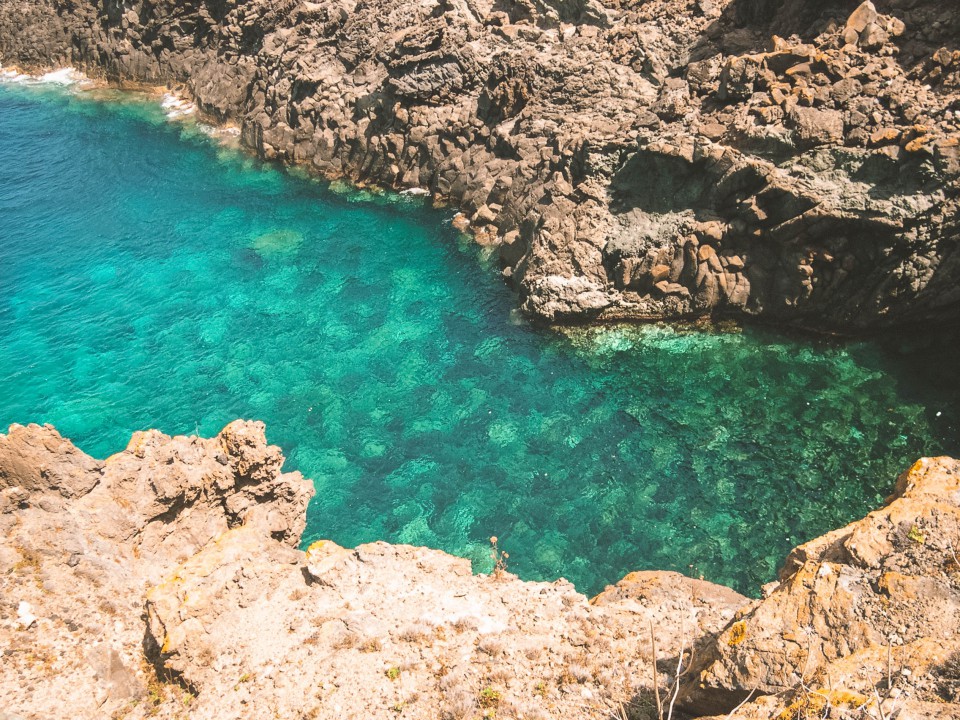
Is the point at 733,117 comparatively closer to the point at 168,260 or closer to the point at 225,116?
the point at 168,260

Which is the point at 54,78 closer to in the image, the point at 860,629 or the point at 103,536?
the point at 103,536

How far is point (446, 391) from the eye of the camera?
98.9 ft

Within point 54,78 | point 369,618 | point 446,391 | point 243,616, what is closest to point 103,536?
point 243,616

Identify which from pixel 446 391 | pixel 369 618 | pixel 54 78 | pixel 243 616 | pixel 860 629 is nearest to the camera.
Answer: pixel 860 629

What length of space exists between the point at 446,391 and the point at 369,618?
51.6 ft

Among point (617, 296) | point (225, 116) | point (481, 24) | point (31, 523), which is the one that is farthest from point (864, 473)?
point (225, 116)

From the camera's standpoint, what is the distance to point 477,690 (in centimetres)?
1321

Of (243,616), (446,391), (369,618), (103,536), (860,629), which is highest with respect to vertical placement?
(860,629)

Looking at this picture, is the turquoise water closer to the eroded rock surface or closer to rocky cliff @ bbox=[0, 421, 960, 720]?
rocky cliff @ bbox=[0, 421, 960, 720]

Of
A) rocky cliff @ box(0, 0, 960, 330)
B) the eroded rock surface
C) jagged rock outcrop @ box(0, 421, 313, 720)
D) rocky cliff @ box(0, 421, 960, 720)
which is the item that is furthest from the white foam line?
rocky cliff @ box(0, 421, 960, 720)

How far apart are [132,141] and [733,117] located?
4812cm

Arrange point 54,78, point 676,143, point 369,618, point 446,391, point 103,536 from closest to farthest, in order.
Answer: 1. point 369,618
2. point 103,536
3. point 446,391
4. point 676,143
5. point 54,78

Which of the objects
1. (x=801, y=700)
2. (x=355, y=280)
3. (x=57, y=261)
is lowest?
(x=57, y=261)

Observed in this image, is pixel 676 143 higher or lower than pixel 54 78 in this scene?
higher
